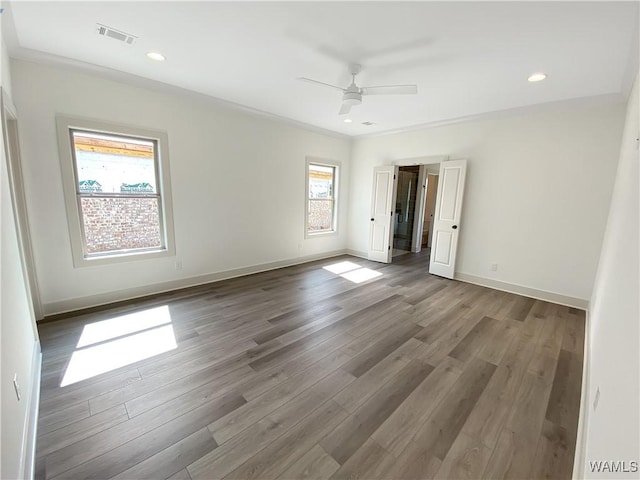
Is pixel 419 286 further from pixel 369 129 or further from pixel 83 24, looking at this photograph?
pixel 83 24

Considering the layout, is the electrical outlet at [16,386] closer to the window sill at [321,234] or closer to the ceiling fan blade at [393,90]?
the ceiling fan blade at [393,90]

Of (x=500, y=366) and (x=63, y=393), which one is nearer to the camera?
(x=63, y=393)

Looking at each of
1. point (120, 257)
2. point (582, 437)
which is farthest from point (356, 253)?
point (582, 437)

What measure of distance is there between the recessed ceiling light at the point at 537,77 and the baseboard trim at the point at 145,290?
443 centimetres

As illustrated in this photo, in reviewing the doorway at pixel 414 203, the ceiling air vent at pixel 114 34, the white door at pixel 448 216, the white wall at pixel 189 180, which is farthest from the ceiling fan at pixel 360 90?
the doorway at pixel 414 203

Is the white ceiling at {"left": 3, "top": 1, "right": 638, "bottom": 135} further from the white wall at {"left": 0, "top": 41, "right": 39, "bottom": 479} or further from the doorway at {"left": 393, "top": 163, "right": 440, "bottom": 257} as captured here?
the doorway at {"left": 393, "top": 163, "right": 440, "bottom": 257}

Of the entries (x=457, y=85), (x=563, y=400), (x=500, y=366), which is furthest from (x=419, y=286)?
(x=457, y=85)

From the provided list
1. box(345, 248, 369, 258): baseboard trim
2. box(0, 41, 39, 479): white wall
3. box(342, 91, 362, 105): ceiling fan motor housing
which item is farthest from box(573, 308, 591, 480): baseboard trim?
box(345, 248, 369, 258): baseboard trim

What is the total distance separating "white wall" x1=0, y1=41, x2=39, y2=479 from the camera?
116 cm

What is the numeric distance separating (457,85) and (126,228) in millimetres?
4532

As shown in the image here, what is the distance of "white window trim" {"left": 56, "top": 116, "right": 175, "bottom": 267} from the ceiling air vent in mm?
1096

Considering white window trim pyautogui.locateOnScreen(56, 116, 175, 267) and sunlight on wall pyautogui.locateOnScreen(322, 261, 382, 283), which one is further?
sunlight on wall pyautogui.locateOnScreen(322, 261, 382, 283)

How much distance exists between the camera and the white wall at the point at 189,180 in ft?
9.24

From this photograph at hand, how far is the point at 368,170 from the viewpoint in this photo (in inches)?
236
